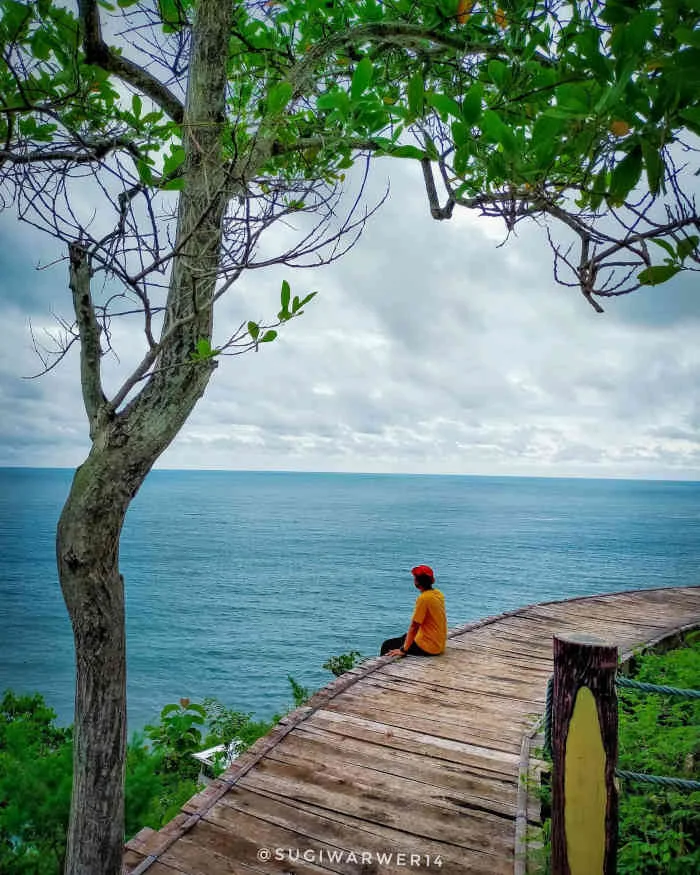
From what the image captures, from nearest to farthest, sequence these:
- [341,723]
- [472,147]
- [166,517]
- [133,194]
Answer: [472,147], [133,194], [341,723], [166,517]

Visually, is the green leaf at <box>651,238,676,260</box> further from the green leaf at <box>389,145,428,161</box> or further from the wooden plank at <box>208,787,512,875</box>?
the wooden plank at <box>208,787,512,875</box>

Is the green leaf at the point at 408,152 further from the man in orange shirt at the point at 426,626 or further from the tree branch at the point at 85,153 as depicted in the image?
the man in orange shirt at the point at 426,626

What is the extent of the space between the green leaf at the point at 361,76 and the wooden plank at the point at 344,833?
4.07 meters

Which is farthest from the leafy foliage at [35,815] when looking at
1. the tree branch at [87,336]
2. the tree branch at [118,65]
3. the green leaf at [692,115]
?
the green leaf at [692,115]

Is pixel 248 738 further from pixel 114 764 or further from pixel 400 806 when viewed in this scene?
pixel 114 764

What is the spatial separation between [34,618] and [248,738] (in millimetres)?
42336

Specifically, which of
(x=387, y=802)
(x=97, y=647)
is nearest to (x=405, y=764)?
(x=387, y=802)

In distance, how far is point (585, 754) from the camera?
8.22 ft

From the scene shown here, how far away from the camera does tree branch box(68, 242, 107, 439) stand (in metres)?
2.90

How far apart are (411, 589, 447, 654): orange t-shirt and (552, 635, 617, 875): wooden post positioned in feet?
15.2

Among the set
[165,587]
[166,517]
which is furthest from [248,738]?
[166,517]

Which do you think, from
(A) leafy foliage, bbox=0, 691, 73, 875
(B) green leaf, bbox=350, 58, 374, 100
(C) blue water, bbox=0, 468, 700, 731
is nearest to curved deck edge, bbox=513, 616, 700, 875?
(A) leafy foliage, bbox=0, 691, 73, 875

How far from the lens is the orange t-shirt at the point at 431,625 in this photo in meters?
7.24

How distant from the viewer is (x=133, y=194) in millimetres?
2838
